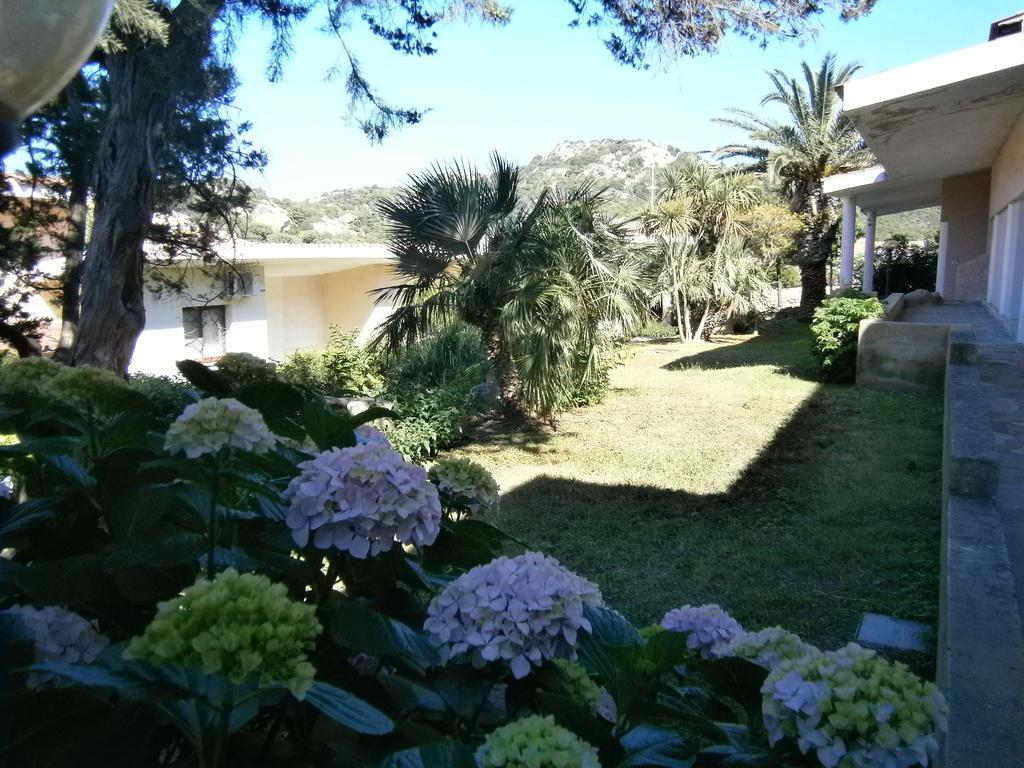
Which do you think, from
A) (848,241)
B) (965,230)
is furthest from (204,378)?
(965,230)

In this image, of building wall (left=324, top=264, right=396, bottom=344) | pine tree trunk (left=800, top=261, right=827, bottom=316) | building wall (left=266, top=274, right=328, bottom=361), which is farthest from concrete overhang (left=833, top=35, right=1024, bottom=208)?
building wall (left=266, top=274, right=328, bottom=361)

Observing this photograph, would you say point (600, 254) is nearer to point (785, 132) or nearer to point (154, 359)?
point (154, 359)

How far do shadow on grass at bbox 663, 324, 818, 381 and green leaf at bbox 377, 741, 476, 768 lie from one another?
11.9m

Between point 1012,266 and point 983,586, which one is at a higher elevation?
point 1012,266

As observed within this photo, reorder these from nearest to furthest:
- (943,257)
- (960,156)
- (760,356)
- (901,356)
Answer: (901,356)
(960,156)
(760,356)
(943,257)

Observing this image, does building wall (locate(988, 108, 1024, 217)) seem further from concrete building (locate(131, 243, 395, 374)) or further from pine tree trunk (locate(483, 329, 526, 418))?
concrete building (locate(131, 243, 395, 374))

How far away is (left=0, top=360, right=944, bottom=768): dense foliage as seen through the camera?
0.82m

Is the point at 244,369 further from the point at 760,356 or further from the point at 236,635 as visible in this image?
the point at 760,356

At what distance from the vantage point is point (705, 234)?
19938 mm

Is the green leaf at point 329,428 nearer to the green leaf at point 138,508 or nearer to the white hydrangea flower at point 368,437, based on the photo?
the white hydrangea flower at point 368,437

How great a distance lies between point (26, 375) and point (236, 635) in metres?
0.98

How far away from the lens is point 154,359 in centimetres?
1619

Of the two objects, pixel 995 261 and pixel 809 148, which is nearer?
pixel 995 261

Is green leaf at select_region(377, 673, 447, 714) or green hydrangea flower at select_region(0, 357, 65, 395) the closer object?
green leaf at select_region(377, 673, 447, 714)
